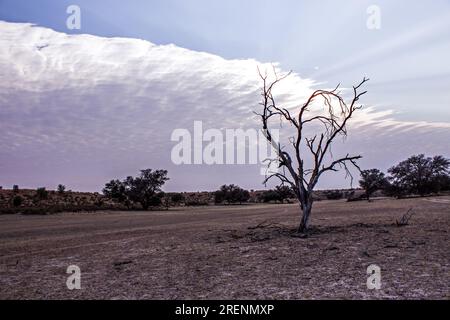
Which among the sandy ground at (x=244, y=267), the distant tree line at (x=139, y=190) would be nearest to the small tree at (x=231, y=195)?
the distant tree line at (x=139, y=190)

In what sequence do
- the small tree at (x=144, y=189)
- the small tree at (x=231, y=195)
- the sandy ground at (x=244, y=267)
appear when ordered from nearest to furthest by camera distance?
the sandy ground at (x=244, y=267) < the small tree at (x=144, y=189) < the small tree at (x=231, y=195)

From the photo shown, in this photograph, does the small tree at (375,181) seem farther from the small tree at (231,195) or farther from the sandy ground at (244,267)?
the sandy ground at (244,267)

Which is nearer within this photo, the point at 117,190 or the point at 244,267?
the point at 244,267

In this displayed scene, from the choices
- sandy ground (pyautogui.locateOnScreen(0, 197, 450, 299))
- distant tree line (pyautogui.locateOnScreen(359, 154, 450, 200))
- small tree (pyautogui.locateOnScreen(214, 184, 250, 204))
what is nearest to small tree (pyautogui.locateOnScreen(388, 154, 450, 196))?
distant tree line (pyautogui.locateOnScreen(359, 154, 450, 200))

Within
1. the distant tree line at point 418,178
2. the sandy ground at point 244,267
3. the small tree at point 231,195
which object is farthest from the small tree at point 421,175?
the sandy ground at point 244,267

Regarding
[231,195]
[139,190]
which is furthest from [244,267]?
[231,195]

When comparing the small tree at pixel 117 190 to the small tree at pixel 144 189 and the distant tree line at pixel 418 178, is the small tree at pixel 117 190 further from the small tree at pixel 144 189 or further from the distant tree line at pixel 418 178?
the distant tree line at pixel 418 178

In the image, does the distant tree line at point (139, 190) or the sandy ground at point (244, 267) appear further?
the distant tree line at point (139, 190)

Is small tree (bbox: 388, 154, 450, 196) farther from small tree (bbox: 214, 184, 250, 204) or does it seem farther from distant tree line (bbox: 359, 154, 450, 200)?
small tree (bbox: 214, 184, 250, 204)

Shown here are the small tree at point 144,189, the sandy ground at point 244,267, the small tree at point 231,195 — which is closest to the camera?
the sandy ground at point 244,267

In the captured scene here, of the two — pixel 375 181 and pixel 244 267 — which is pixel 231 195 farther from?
pixel 244 267

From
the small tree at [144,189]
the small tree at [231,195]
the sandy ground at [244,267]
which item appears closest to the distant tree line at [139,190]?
the small tree at [144,189]

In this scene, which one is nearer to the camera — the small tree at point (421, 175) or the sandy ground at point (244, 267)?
the sandy ground at point (244, 267)
